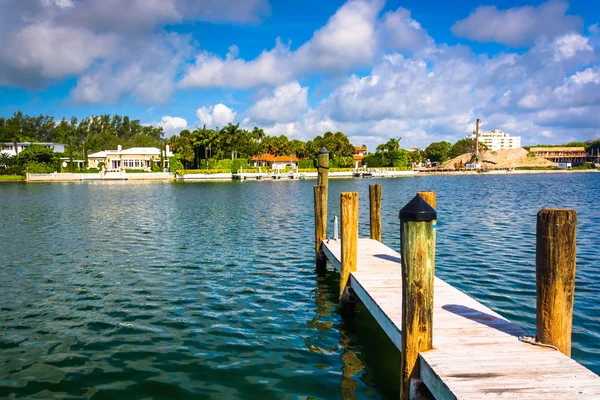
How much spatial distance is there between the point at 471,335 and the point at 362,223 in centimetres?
2058

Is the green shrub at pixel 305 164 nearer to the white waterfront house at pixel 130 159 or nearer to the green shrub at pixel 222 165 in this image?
the green shrub at pixel 222 165

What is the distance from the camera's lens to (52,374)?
25.7ft

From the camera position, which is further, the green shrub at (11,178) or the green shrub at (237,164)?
the green shrub at (237,164)

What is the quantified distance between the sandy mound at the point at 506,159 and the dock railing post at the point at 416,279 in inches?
6614

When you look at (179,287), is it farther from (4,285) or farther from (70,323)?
(4,285)

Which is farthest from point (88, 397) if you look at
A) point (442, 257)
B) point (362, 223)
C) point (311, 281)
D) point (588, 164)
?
point (588, 164)

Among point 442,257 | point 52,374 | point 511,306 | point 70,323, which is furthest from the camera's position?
point 442,257

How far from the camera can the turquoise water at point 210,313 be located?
300 inches

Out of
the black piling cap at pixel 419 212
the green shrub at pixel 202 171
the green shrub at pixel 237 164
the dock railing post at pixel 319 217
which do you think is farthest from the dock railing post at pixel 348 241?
the green shrub at pixel 237 164

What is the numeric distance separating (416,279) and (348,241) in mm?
4949

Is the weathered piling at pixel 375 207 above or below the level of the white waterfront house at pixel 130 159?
below

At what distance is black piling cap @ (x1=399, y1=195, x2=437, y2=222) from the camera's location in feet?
18.1

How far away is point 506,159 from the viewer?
174750 millimetres


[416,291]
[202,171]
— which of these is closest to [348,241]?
[416,291]
